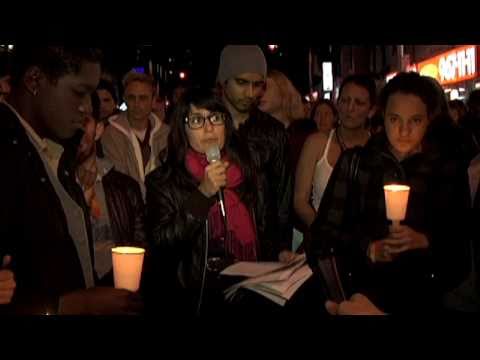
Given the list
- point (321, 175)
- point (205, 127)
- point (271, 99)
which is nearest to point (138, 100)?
point (271, 99)

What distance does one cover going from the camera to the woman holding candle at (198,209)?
12.6 ft

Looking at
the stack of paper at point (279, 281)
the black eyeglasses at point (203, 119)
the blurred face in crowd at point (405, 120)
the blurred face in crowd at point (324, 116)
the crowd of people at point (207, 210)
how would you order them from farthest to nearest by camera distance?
the blurred face in crowd at point (324, 116) → the black eyeglasses at point (203, 119) → the blurred face in crowd at point (405, 120) → the stack of paper at point (279, 281) → the crowd of people at point (207, 210)

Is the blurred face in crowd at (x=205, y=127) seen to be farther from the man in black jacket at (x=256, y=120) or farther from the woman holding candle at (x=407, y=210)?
the man in black jacket at (x=256, y=120)

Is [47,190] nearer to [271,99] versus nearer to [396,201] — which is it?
[396,201]

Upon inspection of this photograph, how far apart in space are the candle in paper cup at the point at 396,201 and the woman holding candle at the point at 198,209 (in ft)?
2.66

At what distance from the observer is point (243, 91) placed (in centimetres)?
496

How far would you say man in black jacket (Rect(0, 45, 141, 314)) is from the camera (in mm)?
2676

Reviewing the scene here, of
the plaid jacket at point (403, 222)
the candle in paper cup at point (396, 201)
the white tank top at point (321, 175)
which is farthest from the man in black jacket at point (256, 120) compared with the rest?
the candle in paper cup at point (396, 201)

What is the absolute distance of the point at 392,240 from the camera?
3.38 m

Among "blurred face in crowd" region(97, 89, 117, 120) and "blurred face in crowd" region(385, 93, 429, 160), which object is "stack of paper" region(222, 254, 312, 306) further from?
"blurred face in crowd" region(97, 89, 117, 120)

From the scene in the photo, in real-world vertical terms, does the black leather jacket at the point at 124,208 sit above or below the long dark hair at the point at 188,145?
below

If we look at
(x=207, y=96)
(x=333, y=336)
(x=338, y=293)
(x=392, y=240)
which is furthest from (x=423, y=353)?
(x=207, y=96)

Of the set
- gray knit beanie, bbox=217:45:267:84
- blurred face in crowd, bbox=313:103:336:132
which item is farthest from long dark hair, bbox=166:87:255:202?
blurred face in crowd, bbox=313:103:336:132

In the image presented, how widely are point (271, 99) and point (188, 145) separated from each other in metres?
2.41
